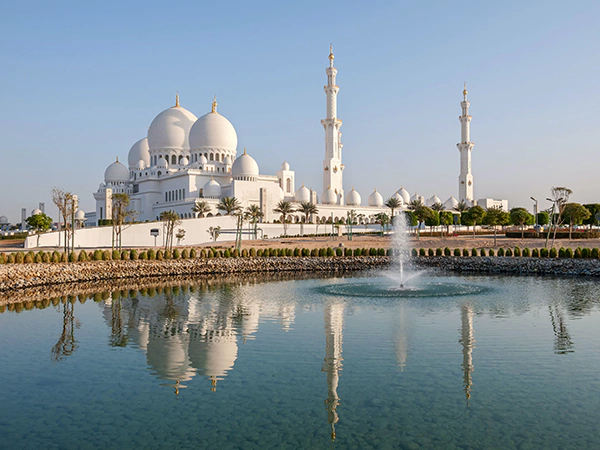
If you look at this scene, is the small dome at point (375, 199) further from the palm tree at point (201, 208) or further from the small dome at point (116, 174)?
the small dome at point (116, 174)

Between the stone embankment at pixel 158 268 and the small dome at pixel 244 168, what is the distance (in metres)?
36.7

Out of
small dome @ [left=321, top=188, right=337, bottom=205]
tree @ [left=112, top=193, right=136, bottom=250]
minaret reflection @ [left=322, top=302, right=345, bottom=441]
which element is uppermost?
small dome @ [left=321, top=188, right=337, bottom=205]

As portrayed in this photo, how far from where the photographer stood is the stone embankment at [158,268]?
70.0ft

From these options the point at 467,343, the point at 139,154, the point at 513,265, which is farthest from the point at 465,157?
the point at 467,343

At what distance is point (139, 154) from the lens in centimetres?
7519

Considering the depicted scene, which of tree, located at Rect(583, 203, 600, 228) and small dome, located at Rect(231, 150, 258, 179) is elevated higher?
small dome, located at Rect(231, 150, 258, 179)

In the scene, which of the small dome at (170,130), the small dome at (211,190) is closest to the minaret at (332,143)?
the small dome at (211,190)

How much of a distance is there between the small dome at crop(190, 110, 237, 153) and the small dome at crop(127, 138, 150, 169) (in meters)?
10.1

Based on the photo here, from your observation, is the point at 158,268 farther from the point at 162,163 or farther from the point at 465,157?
the point at 465,157

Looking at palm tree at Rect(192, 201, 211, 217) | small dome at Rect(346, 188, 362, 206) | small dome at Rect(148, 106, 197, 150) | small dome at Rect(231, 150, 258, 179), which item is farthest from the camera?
small dome at Rect(346, 188, 362, 206)

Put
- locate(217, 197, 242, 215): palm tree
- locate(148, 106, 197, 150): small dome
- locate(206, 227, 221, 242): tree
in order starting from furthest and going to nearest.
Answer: locate(148, 106, 197, 150): small dome < locate(217, 197, 242, 215): palm tree < locate(206, 227, 221, 242): tree

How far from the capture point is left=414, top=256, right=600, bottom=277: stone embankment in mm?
25969

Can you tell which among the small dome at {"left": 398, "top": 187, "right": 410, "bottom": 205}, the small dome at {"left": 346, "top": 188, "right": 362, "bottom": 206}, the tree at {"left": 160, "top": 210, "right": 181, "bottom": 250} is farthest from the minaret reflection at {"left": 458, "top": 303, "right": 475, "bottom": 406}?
the small dome at {"left": 398, "top": 187, "right": 410, "bottom": 205}

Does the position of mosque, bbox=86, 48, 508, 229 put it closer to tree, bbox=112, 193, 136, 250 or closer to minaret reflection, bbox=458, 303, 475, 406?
tree, bbox=112, 193, 136, 250
